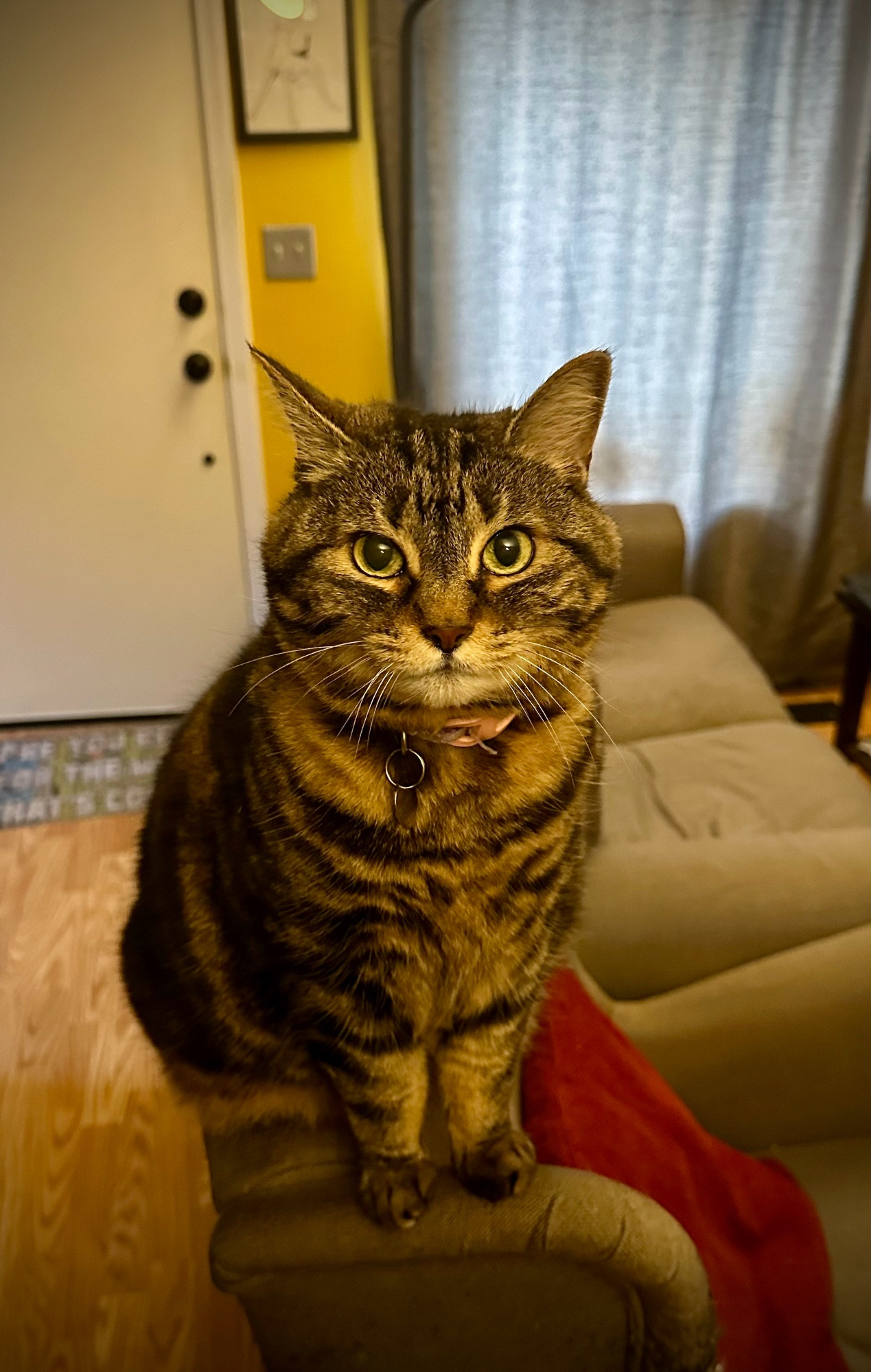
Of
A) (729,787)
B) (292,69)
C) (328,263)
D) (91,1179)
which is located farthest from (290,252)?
(91,1179)

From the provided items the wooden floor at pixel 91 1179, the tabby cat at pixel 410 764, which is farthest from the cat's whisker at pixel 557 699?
the wooden floor at pixel 91 1179

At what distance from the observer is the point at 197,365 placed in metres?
2.46

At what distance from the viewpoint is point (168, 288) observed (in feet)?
7.88

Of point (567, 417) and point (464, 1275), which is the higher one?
point (567, 417)

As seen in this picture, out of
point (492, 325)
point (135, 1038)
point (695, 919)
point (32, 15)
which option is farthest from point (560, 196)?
point (135, 1038)

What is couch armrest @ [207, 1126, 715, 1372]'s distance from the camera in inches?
30.3

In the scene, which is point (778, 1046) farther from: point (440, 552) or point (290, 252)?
point (290, 252)

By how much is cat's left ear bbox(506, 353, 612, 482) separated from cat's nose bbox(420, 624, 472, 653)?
0.18 meters

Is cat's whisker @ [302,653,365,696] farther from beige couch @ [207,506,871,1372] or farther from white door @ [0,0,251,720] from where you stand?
white door @ [0,0,251,720]

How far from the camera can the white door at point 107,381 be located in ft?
7.25

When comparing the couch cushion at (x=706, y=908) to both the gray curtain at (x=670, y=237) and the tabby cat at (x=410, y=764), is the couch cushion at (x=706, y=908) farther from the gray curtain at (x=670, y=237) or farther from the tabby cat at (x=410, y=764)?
the gray curtain at (x=670, y=237)

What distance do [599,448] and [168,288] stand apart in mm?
1176

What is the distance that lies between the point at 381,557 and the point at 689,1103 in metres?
0.77

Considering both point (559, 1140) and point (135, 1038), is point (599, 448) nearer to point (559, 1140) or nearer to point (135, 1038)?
point (135, 1038)
